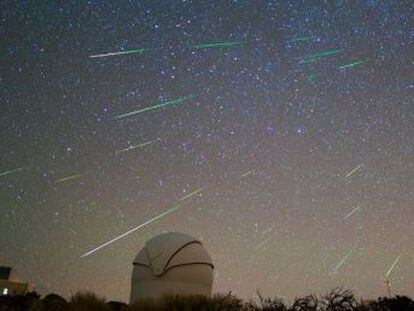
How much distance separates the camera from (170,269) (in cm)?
1566

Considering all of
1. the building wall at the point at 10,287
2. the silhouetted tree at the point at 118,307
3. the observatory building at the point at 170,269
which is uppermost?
the observatory building at the point at 170,269

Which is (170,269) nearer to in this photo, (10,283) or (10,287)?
(10,287)

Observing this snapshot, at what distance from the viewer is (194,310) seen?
929cm

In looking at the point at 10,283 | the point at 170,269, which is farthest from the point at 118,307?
the point at 10,283

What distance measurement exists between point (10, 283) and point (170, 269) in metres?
44.8

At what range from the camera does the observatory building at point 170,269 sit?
15.5 m

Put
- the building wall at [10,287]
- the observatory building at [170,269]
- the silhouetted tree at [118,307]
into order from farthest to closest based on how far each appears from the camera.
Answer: the building wall at [10,287], the observatory building at [170,269], the silhouetted tree at [118,307]

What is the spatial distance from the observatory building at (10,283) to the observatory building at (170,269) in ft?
133

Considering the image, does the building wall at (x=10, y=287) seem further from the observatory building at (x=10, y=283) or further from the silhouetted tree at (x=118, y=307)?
the silhouetted tree at (x=118, y=307)

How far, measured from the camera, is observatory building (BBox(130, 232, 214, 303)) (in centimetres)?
1549

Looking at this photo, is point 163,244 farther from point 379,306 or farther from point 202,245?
point 379,306

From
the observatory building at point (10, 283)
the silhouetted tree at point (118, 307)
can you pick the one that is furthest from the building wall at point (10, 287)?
the silhouetted tree at point (118, 307)

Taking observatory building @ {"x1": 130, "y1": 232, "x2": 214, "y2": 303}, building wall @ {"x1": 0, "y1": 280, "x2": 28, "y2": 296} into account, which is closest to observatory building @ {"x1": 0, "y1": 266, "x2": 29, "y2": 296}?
building wall @ {"x1": 0, "y1": 280, "x2": 28, "y2": 296}

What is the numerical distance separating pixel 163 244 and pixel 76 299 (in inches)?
197
